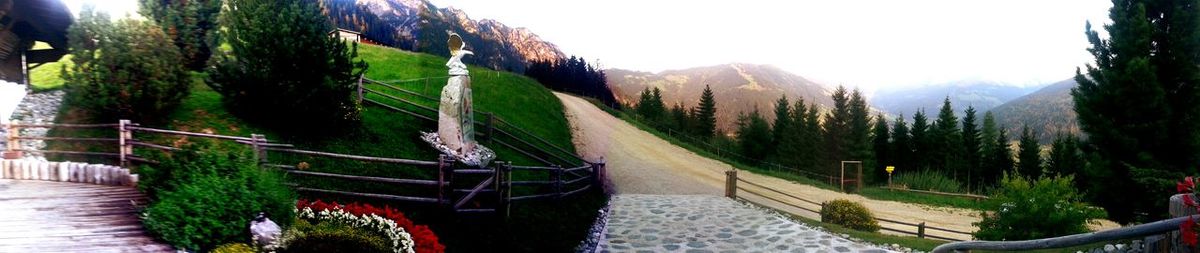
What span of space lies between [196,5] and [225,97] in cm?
169

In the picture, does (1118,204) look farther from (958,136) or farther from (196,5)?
(958,136)

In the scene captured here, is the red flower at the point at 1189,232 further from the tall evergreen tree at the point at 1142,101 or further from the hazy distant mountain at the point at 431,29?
the hazy distant mountain at the point at 431,29

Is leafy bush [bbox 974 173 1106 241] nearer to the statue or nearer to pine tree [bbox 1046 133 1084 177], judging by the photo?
the statue

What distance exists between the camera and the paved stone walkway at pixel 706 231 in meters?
10.2

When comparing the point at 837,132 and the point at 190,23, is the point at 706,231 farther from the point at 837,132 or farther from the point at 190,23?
the point at 837,132

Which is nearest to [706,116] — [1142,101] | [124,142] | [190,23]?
[1142,101]

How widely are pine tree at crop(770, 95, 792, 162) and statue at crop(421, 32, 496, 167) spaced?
68.0 feet

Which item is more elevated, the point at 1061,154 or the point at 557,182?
the point at 557,182

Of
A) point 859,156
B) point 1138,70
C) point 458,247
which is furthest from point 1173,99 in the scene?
point 458,247

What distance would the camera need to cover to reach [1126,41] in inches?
530

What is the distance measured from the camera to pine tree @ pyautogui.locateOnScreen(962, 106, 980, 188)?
36.0 m

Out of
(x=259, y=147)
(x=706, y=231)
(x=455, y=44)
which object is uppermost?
(x=455, y=44)

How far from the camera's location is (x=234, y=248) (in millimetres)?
5152

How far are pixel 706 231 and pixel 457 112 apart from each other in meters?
5.27
